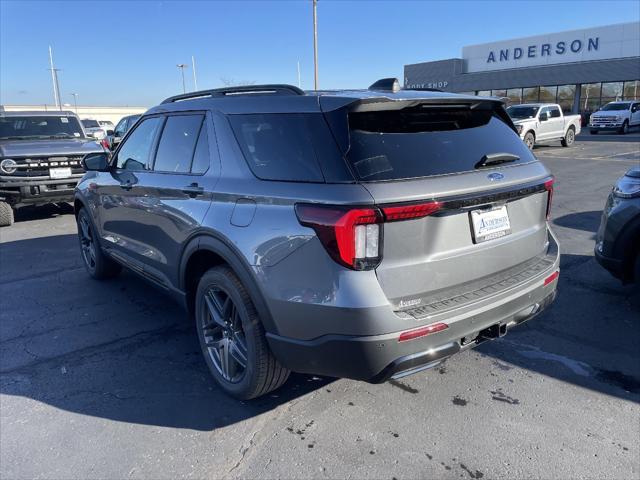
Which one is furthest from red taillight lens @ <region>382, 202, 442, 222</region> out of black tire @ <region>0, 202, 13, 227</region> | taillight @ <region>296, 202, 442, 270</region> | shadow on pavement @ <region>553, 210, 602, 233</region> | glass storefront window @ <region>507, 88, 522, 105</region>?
glass storefront window @ <region>507, 88, 522, 105</region>

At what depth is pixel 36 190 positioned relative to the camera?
8562mm

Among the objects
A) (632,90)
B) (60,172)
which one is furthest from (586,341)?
(632,90)

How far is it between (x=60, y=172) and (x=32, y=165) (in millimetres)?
433

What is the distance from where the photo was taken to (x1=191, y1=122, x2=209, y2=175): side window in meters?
3.28

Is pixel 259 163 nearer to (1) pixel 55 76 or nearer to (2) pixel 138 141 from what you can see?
(2) pixel 138 141

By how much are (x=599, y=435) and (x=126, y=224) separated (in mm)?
3846

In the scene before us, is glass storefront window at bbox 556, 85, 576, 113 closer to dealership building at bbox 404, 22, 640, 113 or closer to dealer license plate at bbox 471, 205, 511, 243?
dealership building at bbox 404, 22, 640, 113

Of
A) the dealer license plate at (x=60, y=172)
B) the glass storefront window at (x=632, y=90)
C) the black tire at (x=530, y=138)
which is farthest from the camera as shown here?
the glass storefront window at (x=632, y=90)

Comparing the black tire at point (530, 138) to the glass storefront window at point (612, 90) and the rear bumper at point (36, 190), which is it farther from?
the glass storefront window at point (612, 90)

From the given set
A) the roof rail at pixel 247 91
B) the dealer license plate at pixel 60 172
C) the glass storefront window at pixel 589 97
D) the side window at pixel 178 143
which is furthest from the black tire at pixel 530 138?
the glass storefront window at pixel 589 97

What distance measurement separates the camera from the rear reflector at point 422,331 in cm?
236

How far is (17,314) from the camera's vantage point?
469cm

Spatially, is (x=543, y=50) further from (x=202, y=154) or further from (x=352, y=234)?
(x=352, y=234)

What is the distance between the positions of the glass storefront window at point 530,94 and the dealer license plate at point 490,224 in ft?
138
